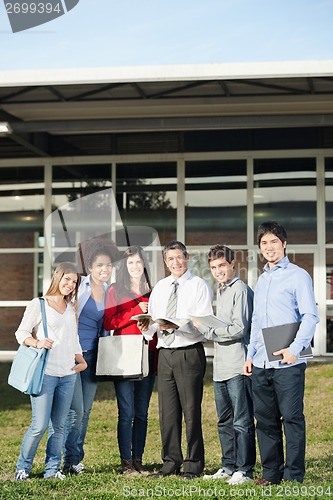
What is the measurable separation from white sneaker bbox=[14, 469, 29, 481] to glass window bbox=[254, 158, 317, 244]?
386 inches

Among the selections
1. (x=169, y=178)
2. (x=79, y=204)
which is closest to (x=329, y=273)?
(x=169, y=178)

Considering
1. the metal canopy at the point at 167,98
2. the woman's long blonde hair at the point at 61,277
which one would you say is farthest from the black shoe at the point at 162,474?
the metal canopy at the point at 167,98

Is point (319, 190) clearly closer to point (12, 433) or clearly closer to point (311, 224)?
point (311, 224)

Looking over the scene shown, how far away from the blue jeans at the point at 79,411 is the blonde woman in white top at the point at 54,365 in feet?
0.61

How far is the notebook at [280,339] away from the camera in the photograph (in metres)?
5.52

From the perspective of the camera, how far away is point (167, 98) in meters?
13.3

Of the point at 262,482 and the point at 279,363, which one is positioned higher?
the point at 279,363

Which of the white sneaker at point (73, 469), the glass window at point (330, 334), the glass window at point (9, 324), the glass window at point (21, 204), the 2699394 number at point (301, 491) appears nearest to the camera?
the 2699394 number at point (301, 491)

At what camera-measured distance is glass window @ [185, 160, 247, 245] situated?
15516 mm

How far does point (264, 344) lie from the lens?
5.58 m

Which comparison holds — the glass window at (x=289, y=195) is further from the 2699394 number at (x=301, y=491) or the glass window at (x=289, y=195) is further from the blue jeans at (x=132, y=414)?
the 2699394 number at (x=301, y=491)

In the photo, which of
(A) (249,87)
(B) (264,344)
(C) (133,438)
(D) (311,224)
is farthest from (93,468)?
(D) (311,224)

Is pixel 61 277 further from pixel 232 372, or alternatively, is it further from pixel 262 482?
pixel 262 482

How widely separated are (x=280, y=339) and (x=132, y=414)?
59.3 inches
